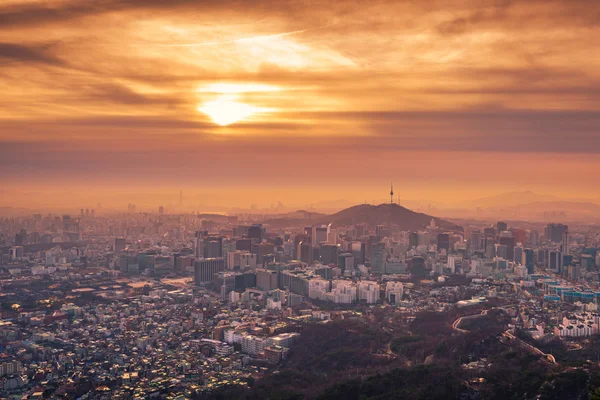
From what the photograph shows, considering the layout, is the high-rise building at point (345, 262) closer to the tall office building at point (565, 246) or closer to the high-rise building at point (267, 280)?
the high-rise building at point (267, 280)

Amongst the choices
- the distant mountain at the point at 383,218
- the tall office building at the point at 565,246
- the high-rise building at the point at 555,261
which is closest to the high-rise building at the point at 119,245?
the distant mountain at the point at 383,218

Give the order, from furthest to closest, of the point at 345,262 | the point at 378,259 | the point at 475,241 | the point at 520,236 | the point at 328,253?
1. the point at 520,236
2. the point at 475,241
3. the point at 328,253
4. the point at 378,259
5. the point at 345,262

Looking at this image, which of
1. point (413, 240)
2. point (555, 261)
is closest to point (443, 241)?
→ point (413, 240)

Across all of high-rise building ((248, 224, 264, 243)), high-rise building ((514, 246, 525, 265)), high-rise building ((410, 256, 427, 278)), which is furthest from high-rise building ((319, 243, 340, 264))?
high-rise building ((514, 246, 525, 265))

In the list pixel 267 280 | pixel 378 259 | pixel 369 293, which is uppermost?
pixel 378 259

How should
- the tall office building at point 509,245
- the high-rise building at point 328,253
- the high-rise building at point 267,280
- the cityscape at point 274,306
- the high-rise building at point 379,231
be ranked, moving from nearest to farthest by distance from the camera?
the cityscape at point 274,306
the high-rise building at point 267,280
the high-rise building at point 328,253
the tall office building at point 509,245
the high-rise building at point 379,231

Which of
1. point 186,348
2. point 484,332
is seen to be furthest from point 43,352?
point 484,332

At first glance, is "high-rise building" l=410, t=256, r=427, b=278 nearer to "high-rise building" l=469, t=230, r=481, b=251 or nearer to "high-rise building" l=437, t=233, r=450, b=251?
"high-rise building" l=437, t=233, r=450, b=251

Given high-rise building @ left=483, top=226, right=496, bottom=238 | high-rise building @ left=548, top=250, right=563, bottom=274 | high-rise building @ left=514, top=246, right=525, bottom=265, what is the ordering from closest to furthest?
high-rise building @ left=548, top=250, right=563, bottom=274 < high-rise building @ left=514, top=246, right=525, bottom=265 < high-rise building @ left=483, top=226, right=496, bottom=238

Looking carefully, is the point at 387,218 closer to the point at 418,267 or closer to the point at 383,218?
the point at 383,218
